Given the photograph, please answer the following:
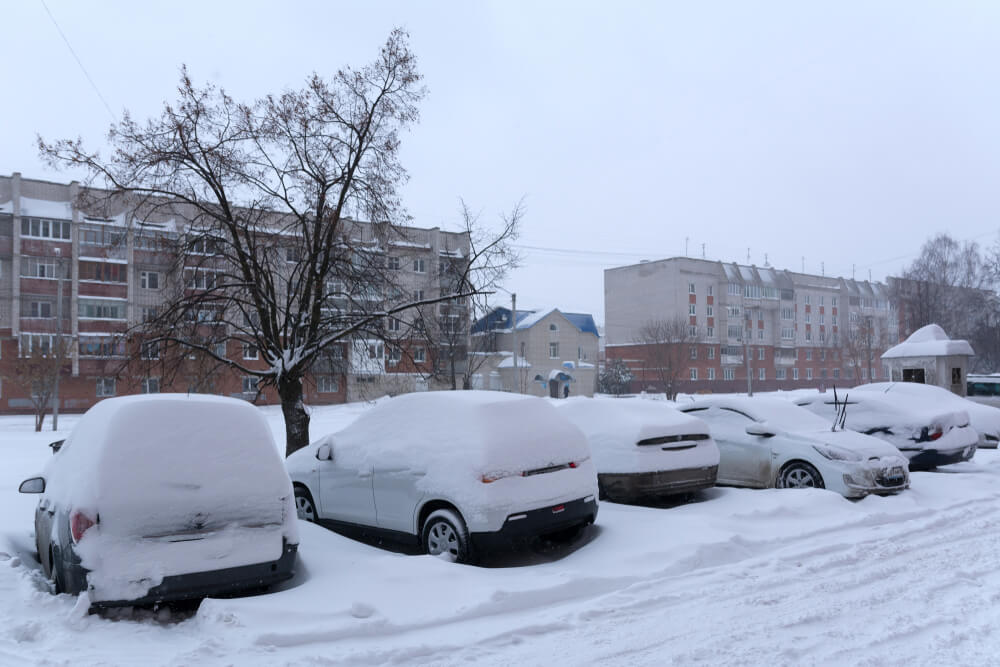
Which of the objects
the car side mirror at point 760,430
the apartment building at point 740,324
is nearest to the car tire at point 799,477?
the car side mirror at point 760,430

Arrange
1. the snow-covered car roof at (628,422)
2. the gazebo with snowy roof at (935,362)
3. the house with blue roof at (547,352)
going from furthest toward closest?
the house with blue roof at (547,352) < the gazebo with snowy roof at (935,362) < the snow-covered car roof at (628,422)

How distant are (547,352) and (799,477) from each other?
59.9m

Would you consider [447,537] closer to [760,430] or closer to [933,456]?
[760,430]

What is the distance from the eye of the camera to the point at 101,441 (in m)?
5.29

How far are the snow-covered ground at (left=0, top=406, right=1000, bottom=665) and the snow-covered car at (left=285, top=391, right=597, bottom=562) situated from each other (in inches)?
15.2

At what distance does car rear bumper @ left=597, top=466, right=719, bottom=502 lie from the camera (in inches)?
344

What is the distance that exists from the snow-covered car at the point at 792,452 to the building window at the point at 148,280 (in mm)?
52656

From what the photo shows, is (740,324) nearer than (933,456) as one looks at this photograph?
No

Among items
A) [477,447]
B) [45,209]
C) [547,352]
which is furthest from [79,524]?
[547,352]

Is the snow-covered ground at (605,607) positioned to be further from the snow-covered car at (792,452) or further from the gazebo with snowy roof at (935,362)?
the gazebo with snowy roof at (935,362)

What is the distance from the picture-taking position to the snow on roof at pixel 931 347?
2334 cm

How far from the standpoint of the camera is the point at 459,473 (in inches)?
261

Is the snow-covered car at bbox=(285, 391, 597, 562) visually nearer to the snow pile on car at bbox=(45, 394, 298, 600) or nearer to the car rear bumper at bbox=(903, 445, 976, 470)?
the snow pile on car at bbox=(45, 394, 298, 600)

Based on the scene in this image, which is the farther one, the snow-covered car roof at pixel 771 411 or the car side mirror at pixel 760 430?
the snow-covered car roof at pixel 771 411
